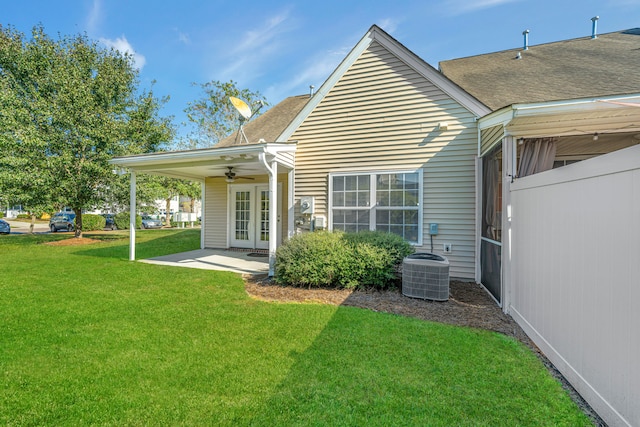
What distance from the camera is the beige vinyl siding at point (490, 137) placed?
4730 millimetres

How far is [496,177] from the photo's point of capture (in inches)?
196

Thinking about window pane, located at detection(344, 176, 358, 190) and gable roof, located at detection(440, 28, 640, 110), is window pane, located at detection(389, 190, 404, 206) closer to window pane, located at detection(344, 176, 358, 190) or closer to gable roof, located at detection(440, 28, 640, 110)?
window pane, located at detection(344, 176, 358, 190)

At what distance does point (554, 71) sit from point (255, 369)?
933cm

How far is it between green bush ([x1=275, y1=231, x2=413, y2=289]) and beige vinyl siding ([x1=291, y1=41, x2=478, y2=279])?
1.48 metres

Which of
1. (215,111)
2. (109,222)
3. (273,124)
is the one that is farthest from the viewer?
(215,111)

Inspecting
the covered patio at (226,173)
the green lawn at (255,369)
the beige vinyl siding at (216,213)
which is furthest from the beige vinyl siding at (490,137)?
the beige vinyl siding at (216,213)

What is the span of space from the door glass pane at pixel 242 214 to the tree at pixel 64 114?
21.5 ft

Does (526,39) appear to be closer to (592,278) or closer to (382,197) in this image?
(382,197)

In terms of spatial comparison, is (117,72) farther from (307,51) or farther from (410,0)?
(410,0)

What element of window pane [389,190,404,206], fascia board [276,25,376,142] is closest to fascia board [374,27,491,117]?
fascia board [276,25,376,142]

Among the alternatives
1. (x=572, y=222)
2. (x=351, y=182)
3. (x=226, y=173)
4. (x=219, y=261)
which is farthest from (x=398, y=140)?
(x=219, y=261)

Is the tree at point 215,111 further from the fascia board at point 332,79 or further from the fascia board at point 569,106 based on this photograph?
the fascia board at point 569,106

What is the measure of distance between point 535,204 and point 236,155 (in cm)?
561

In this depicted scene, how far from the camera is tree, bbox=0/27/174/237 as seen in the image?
36.7ft
